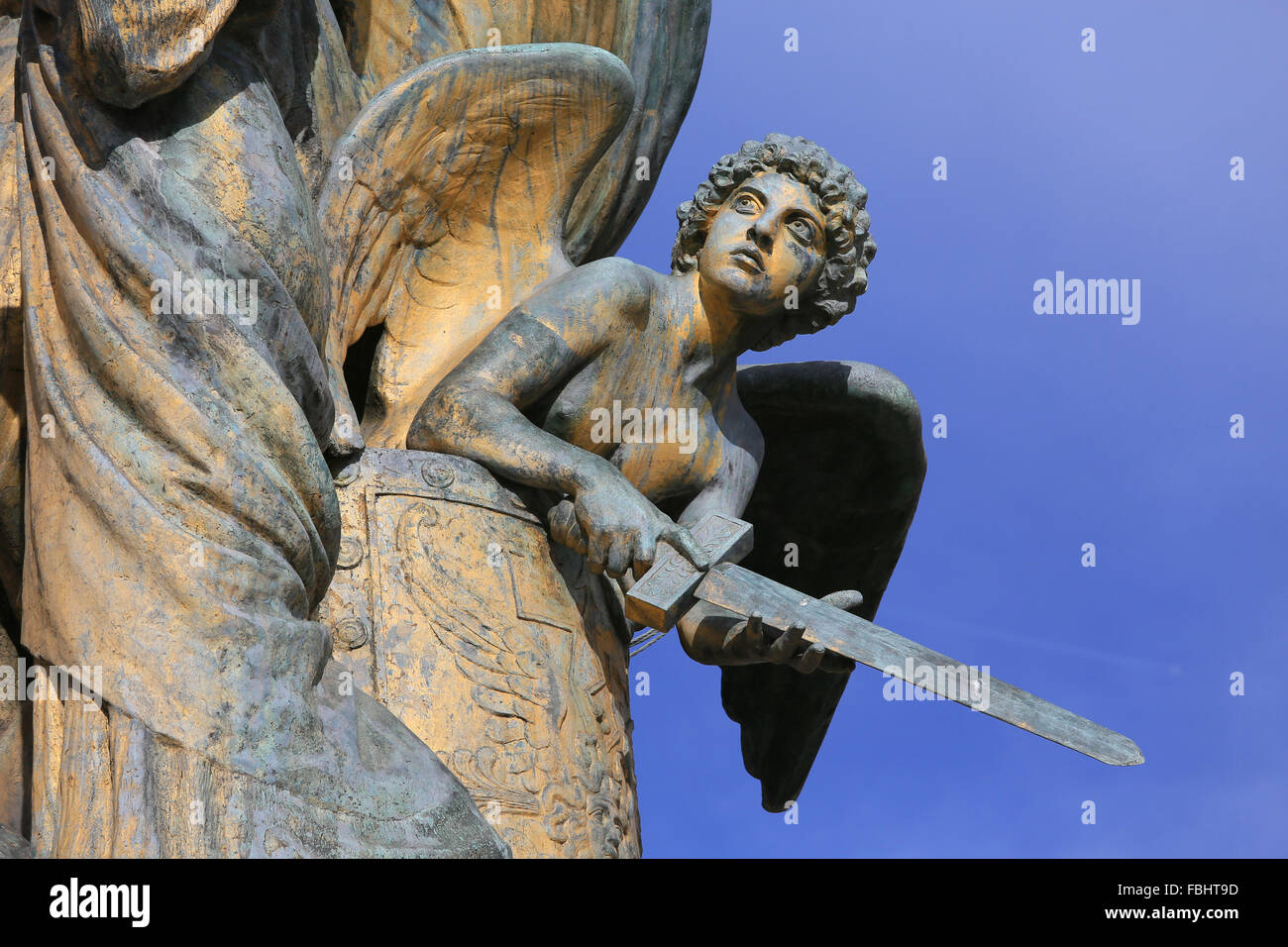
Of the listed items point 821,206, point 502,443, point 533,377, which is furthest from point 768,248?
point 502,443

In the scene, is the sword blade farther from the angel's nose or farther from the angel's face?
the angel's nose

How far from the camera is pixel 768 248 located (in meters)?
9.43

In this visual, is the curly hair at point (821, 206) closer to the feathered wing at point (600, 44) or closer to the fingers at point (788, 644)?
the feathered wing at point (600, 44)

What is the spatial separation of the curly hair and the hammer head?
4.27ft

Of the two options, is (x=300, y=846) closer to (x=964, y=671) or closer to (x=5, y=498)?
(x=5, y=498)

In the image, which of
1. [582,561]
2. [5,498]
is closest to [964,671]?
[582,561]

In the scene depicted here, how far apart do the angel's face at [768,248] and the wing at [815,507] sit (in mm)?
809

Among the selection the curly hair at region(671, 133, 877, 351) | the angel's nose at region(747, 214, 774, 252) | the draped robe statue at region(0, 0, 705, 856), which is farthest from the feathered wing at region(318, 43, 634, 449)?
the draped robe statue at region(0, 0, 705, 856)

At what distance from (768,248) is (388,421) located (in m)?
1.45

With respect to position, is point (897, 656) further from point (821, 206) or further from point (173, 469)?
point (173, 469)

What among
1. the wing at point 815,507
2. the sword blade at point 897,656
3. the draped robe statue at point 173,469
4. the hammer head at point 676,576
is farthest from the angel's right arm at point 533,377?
the wing at point 815,507

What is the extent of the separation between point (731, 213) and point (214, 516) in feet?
9.39

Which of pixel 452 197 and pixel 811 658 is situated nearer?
pixel 811 658

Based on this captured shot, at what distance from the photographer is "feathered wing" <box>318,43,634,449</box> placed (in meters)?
9.02
